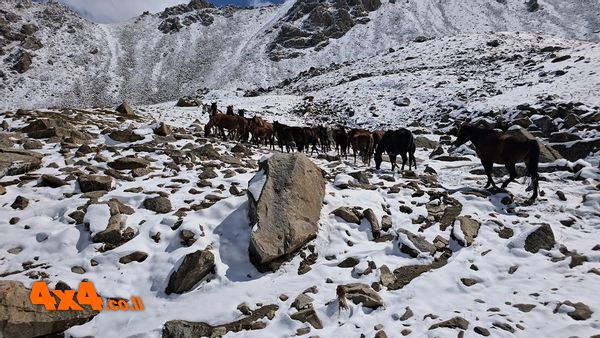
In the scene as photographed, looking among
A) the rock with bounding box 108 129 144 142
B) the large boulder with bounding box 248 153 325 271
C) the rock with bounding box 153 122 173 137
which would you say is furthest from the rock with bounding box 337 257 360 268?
the rock with bounding box 153 122 173 137

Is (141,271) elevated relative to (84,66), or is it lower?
lower

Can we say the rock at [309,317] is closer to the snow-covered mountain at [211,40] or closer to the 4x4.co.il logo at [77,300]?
the 4x4.co.il logo at [77,300]

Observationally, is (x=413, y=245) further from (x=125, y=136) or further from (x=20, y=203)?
(x=125, y=136)

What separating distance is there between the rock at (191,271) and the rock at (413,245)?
13.0 ft

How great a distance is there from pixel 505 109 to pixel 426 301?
19441 millimetres

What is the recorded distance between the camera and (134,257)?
22.4 ft

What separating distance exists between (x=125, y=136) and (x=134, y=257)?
312 inches

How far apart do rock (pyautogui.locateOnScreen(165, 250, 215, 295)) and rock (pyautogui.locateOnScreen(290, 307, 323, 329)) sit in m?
1.96

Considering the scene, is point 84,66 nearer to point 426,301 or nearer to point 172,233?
point 172,233

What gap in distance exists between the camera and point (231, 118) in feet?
56.6

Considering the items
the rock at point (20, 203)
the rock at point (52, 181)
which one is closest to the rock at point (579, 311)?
the rock at point (20, 203)

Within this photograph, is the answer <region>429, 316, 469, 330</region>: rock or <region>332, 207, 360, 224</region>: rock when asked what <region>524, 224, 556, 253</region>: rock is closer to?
<region>429, 316, 469, 330</region>: rock

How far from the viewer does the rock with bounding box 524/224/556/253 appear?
7.08 metres

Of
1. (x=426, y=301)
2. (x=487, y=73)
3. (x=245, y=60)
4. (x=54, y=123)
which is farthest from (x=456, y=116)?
(x=245, y=60)
